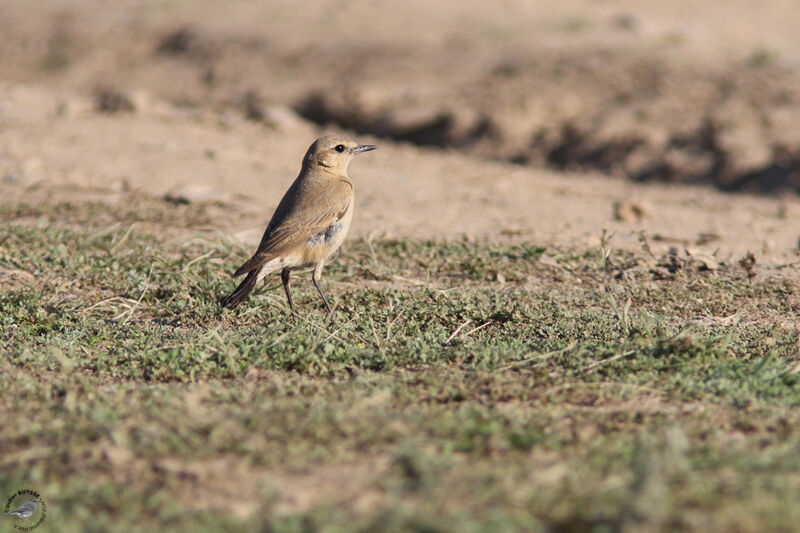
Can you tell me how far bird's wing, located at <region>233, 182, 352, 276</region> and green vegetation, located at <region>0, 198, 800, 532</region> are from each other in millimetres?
299

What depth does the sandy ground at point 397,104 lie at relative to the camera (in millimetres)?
8438

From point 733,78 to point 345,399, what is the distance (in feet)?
29.9

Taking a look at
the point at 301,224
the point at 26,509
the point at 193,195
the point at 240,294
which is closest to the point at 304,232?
the point at 301,224

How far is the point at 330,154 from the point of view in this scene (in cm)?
638

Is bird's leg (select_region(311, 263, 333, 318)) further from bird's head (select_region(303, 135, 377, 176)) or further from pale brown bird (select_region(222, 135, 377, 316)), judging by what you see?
bird's head (select_region(303, 135, 377, 176))

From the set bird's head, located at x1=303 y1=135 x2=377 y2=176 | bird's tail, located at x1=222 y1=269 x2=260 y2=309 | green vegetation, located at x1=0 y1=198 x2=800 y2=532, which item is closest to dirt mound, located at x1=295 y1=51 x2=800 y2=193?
green vegetation, located at x1=0 y1=198 x2=800 y2=532

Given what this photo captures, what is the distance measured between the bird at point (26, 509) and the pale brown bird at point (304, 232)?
214 cm

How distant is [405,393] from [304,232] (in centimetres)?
206

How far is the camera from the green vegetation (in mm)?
2779

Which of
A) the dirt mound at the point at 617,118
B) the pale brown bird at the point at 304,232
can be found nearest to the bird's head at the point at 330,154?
the pale brown bird at the point at 304,232

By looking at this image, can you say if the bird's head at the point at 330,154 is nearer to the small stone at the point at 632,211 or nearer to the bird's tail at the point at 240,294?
the bird's tail at the point at 240,294

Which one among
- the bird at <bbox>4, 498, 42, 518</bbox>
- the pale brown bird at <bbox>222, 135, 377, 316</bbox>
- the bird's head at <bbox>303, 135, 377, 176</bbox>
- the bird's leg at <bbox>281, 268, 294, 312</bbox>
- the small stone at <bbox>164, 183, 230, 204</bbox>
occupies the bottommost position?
the small stone at <bbox>164, 183, 230, 204</bbox>

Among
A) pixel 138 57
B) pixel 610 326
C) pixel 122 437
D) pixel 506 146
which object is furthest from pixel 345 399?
pixel 138 57

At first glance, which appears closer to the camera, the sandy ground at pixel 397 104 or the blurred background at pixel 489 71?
the sandy ground at pixel 397 104
